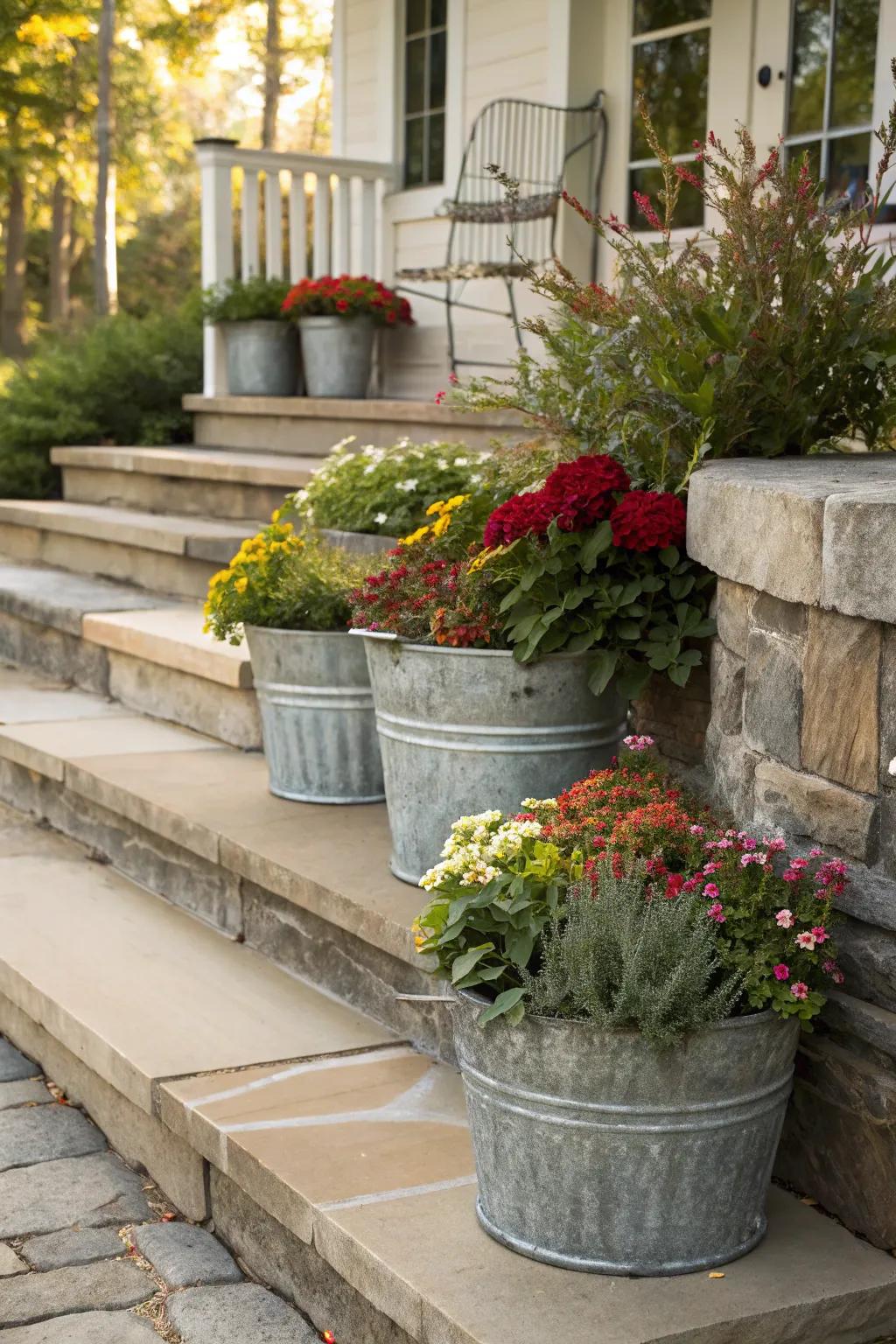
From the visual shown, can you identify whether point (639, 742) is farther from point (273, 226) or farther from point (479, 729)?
point (273, 226)

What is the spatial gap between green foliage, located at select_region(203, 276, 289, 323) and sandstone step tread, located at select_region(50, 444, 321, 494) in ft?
1.95

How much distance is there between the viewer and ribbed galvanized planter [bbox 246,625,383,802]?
132 inches

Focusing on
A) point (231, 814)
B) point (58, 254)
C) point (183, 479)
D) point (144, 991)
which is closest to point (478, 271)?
point (183, 479)

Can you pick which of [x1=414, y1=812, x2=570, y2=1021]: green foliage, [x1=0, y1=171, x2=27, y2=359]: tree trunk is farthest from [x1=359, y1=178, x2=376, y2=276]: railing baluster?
[x1=0, y1=171, x2=27, y2=359]: tree trunk

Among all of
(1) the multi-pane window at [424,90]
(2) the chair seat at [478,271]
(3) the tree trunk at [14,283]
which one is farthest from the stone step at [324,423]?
(3) the tree trunk at [14,283]

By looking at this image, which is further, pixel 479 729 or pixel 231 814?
pixel 231 814

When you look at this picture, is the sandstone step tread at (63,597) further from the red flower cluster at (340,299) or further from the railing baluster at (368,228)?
the railing baluster at (368,228)

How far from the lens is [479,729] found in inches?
106

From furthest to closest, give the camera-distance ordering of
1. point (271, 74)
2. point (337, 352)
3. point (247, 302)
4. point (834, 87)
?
point (271, 74), point (247, 302), point (337, 352), point (834, 87)

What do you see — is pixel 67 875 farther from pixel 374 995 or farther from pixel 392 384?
pixel 392 384

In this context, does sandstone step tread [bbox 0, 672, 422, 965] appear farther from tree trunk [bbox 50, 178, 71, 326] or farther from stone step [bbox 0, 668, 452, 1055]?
tree trunk [bbox 50, 178, 71, 326]

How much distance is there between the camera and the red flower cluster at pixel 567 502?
257 centimetres

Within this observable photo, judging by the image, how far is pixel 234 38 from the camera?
21.5 metres

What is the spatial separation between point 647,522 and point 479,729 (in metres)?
0.49
